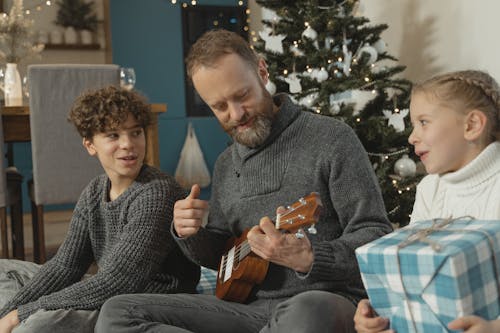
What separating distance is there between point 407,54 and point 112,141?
2.17m

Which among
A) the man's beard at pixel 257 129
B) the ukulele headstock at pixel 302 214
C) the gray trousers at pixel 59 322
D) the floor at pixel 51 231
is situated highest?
the man's beard at pixel 257 129

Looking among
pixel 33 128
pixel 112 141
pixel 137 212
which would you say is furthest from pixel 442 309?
pixel 33 128

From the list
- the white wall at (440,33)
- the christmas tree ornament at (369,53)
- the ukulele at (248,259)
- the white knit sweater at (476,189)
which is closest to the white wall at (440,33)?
the white wall at (440,33)

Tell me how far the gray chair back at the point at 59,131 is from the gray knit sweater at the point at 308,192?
5.31 feet

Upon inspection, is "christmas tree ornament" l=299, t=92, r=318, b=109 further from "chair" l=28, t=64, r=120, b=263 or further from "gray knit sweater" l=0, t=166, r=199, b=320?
A: "gray knit sweater" l=0, t=166, r=199, b=320

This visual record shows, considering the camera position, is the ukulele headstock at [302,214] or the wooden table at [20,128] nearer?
the ukulele headstock at [302,214]

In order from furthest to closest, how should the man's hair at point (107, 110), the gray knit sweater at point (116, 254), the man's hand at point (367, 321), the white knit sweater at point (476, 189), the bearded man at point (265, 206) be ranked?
1. the man's hair at point (107, 110)
2. the gray knit sweater at point (116, 254)
3. the bearded man at point (265, 206)
4. the white knit sweater at point (476, 189)
5. the man's hand at point (367, 321)

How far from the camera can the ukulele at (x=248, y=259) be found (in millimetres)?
1262

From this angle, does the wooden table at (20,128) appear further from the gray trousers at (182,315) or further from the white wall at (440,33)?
the gray trousers at (182,315)

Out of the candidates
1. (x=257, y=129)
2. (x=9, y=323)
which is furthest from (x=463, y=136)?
(x=9, y=323)

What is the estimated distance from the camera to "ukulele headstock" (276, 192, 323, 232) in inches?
48.7

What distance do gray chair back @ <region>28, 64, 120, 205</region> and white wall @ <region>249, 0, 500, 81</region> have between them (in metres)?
1.57

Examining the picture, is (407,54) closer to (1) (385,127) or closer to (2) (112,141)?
(1) (385,127)

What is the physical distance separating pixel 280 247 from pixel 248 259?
7.5 inches
